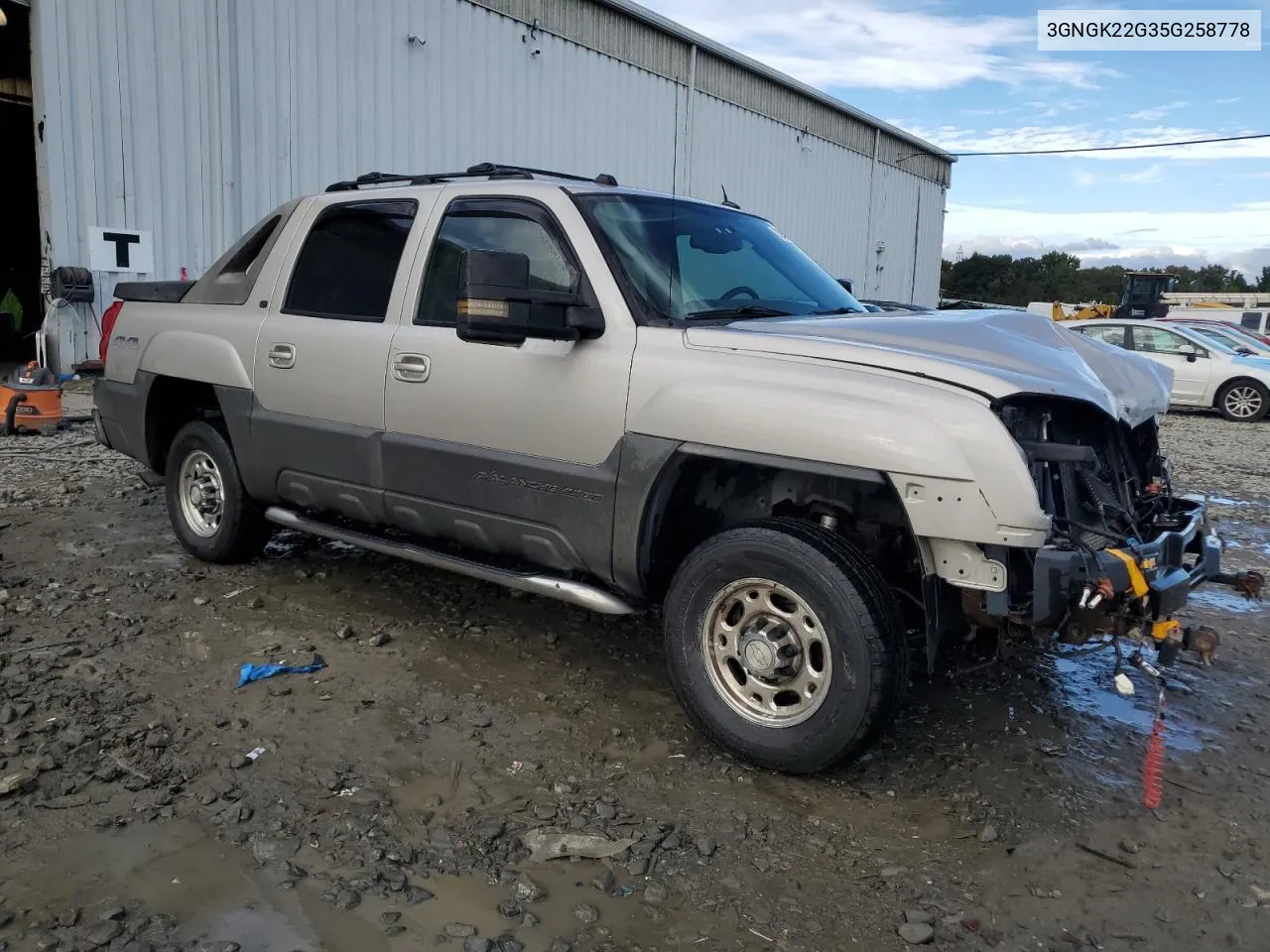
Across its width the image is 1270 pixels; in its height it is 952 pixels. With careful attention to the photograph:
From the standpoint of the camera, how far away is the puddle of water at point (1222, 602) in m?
5.38

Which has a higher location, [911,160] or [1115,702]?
[911,160]

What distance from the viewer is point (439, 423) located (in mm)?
4184

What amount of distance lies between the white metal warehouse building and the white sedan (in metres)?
7.54

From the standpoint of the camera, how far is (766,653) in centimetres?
331

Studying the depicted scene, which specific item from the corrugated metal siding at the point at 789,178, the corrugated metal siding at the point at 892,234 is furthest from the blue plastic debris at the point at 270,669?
the corrugated metal siding at the point at 892,234

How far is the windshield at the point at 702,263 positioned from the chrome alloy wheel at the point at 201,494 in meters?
2.70

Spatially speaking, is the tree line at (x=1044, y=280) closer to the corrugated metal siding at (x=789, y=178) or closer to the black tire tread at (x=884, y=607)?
the corrugated metal siding at (x=789, y=178)

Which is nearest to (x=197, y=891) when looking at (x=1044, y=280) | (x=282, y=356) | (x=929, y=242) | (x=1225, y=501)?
(x=282, y=356)

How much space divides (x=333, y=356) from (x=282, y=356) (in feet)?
1.32

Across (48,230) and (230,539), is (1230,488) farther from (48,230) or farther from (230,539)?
(48,230)

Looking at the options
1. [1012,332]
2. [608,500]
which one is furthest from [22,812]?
[1012,332]

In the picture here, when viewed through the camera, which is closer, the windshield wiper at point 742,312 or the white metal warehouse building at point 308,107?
the windshield wiper at point 742,312

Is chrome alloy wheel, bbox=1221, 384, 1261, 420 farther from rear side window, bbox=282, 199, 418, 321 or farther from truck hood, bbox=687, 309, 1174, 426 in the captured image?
rear side window, bbox=282, 199, 418, 321

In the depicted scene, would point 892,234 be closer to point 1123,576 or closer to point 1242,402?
point 1242,402
